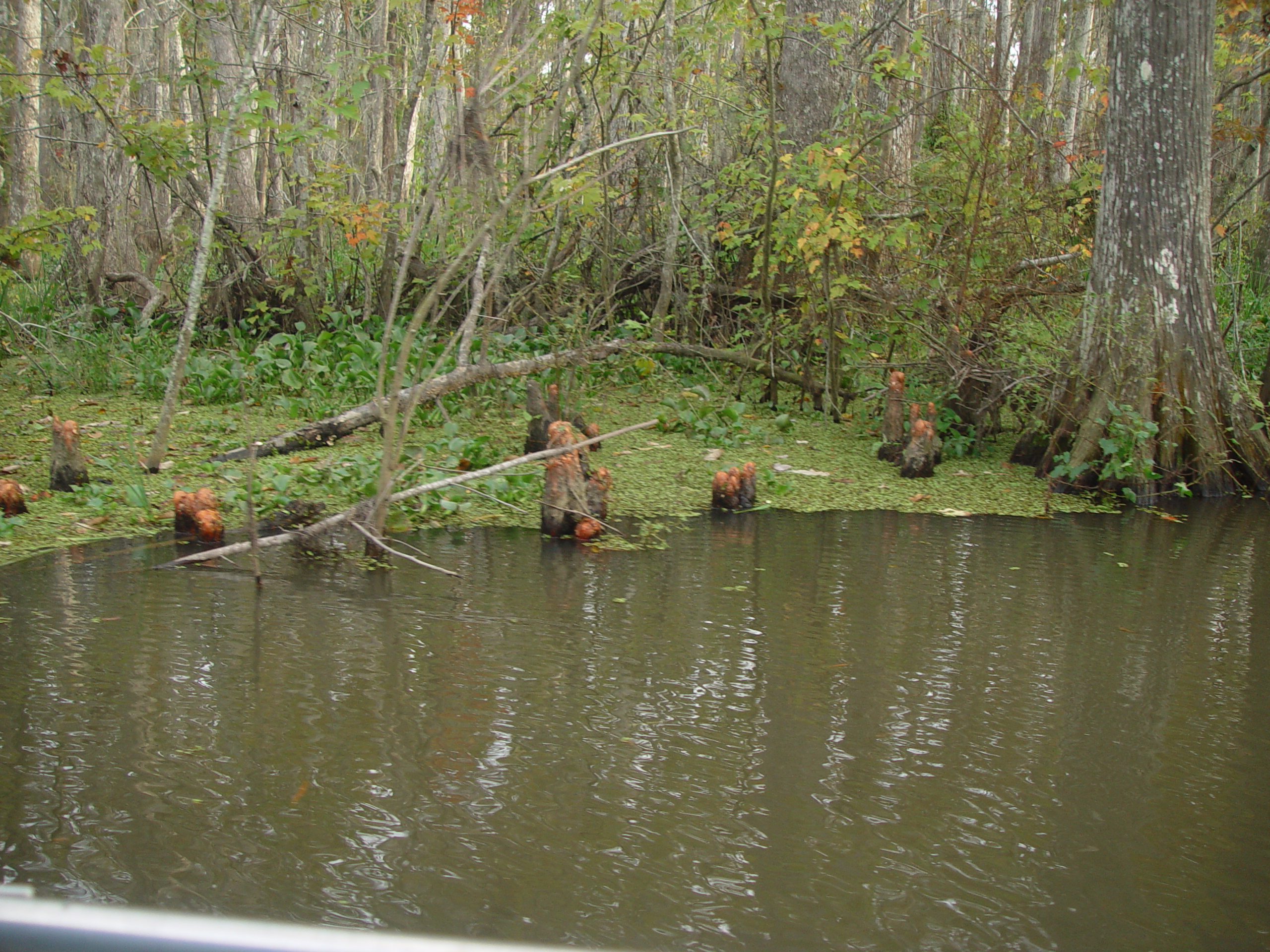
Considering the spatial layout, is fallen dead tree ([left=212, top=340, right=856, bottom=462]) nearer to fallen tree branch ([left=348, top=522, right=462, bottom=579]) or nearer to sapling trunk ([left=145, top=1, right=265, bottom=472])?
sapling trunk ([left=145, top=1, right=265, bottom=472])

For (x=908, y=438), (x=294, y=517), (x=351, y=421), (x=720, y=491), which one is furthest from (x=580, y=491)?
(x=908, y=438)

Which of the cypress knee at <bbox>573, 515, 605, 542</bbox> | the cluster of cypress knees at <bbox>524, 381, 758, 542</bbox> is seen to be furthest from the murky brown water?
the cluster of cypress knees at <bbox>524, 381, 758, 542</bbox>

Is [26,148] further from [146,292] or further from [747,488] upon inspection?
[747,488]

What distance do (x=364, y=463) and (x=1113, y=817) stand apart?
4.02 meters

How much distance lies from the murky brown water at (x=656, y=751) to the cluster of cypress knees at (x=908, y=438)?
6.52ft

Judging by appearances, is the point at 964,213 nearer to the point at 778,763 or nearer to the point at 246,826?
the point at 778,763

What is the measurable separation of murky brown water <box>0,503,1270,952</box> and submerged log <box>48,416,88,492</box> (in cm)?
110

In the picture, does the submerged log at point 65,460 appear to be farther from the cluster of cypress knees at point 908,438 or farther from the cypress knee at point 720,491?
the cluster of cypress knees at point 908,438

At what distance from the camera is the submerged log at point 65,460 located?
5465 millimetres

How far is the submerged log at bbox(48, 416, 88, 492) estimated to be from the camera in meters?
5.46

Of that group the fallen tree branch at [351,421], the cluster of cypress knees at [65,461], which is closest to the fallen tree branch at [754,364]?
the fallen tree branch at [351,421]

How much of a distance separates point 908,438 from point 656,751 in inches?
182

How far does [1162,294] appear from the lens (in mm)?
6227

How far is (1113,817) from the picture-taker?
99.7 inches
